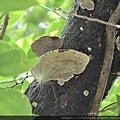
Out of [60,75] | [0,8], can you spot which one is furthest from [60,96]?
Answer: [0,8]

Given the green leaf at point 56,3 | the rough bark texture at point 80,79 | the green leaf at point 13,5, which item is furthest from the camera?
the green leaf at point 56,3

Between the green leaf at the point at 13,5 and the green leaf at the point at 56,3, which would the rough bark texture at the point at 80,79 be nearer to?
the green leaf at the point at 56,3

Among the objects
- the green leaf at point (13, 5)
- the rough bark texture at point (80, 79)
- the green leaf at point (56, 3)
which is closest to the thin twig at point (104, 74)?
the rough bark texture at point (80, 79)

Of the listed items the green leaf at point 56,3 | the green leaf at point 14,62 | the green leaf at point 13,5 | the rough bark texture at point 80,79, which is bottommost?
the rough bark texture at point 80,79

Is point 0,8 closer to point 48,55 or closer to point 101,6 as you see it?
point 48,55

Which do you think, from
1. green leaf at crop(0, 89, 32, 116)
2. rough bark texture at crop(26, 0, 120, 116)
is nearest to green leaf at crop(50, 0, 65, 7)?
rough bark texture at crop(26, 0, 120, 116)

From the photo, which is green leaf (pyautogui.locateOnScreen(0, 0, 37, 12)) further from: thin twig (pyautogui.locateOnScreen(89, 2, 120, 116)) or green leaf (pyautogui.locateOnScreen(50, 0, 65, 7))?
green leaf (pyautogui.locateOnScreen(50, 0, 65, 7))
